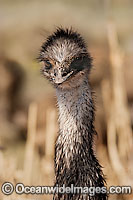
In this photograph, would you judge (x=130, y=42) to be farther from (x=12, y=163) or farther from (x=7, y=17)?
(x=12, y=163)

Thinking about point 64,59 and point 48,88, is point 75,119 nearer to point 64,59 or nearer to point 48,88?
point 64,59

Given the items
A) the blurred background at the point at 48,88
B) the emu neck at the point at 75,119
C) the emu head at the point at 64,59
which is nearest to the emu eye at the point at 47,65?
the emu head at the point at 64,59

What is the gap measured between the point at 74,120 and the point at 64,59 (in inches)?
11.4

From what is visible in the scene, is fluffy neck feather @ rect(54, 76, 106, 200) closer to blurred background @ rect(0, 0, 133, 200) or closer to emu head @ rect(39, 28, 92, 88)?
emu head @ rect(39, 28, 92, 88)

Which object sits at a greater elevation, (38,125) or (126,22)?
(126,22)

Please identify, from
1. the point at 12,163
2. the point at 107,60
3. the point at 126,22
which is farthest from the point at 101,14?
the point at 12,163

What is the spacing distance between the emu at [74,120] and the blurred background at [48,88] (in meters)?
0.37

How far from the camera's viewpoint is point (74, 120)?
2.76 metres

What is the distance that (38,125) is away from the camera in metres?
5.78

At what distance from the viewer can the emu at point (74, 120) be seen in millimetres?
2717

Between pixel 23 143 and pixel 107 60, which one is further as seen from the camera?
pixel 107 60

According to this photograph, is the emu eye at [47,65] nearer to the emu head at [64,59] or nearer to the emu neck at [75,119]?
the emu head at [64,59]

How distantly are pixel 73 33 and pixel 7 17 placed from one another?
5162 mm


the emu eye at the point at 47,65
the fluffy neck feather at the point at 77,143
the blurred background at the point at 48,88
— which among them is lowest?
the fluffy neck feather at the point at 77,143
